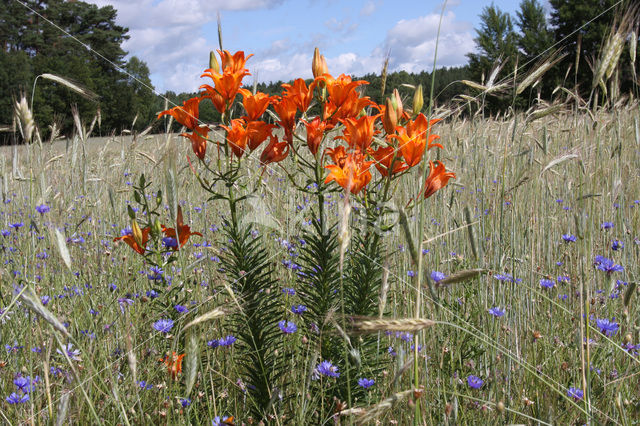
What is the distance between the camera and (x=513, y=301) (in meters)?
2.11

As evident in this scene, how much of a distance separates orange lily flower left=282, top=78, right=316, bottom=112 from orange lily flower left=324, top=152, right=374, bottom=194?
0.82 ft

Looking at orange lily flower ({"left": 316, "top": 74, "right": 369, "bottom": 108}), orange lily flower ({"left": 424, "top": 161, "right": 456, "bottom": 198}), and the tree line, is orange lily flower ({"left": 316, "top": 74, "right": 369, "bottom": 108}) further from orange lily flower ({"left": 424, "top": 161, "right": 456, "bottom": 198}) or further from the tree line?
the tree line

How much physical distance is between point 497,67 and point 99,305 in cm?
219

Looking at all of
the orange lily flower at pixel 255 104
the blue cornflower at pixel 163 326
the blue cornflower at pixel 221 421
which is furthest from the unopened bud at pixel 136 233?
the blue cornflower at pixel 221 421

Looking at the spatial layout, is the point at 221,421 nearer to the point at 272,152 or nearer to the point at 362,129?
the point at 272,152

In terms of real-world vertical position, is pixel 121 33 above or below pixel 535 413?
above

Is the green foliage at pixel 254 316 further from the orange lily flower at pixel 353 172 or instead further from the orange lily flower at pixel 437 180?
the orange lily flower at pixel 437 180

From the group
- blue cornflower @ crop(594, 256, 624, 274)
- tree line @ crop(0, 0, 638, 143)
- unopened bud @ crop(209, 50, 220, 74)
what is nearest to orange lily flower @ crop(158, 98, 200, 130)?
unopened bud @ crop(209, 50, 220, 74)

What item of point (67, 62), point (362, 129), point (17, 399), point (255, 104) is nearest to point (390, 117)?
point (362, 129)

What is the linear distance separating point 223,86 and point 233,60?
0.38 ft

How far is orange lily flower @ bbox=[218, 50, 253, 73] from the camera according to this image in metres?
1.51

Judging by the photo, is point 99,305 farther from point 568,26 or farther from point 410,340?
point 568,26

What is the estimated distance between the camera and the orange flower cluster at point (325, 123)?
1.40 meters

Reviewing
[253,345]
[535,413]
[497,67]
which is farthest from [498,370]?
[497,67]
